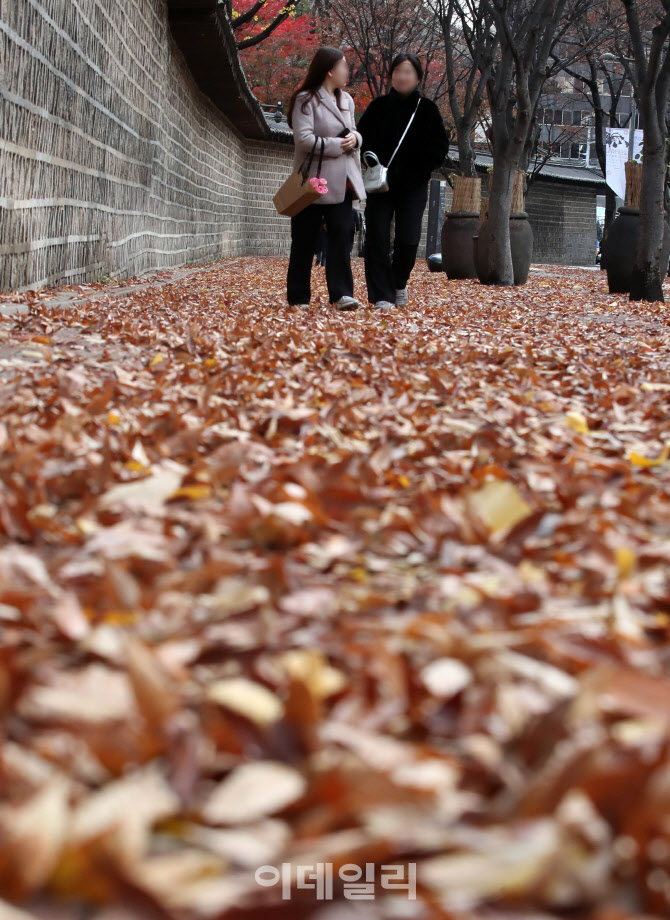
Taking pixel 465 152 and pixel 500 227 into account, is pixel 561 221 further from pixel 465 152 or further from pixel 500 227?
pixel 500 227

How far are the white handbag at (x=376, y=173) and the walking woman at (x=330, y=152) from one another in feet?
0.83

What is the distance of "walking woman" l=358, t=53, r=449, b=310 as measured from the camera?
760 centimetres

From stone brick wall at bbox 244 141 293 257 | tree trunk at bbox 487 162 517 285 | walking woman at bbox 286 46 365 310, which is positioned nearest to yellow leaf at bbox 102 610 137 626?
walking woman at bbox 286 46 365 310

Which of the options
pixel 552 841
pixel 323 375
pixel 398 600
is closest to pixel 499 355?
pixel 323 375

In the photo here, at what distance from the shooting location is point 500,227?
12.9 meters

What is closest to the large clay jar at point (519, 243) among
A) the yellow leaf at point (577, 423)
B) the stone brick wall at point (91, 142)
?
the stone brick wall at point (91, 142)

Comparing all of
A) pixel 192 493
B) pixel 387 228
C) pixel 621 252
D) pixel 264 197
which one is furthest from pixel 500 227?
pixel 264 197

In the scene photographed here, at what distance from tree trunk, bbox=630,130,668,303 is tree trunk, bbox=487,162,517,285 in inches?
89.1

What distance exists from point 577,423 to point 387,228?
500 centimetres

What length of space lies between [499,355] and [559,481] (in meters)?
2.60

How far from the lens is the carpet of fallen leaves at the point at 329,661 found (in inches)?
36.7

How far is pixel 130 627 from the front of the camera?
55.7 inches

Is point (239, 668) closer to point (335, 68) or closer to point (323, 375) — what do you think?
point (323, 375)

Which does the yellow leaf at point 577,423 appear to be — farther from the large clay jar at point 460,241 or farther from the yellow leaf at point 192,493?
the large clay jar at point 460,241
